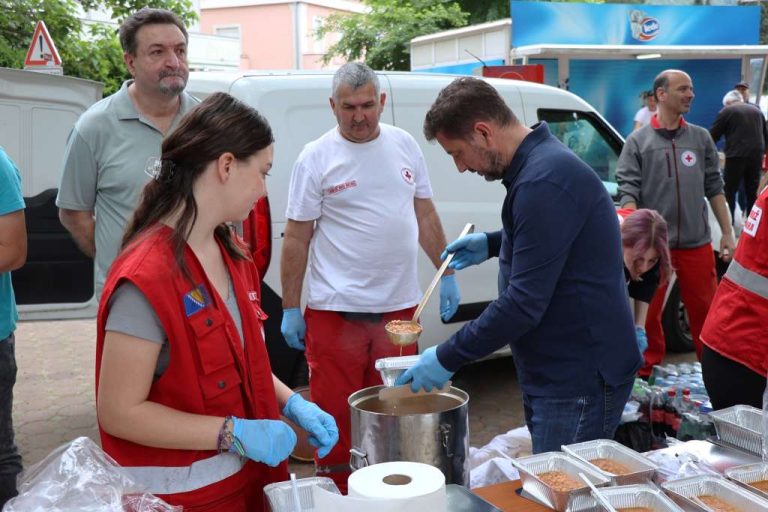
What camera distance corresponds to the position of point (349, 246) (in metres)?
3.76

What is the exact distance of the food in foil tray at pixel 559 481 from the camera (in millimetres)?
1975

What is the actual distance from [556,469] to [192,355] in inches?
39.7

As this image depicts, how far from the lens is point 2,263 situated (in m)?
2.79

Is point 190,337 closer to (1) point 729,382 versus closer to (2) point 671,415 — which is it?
(1) point 729,382

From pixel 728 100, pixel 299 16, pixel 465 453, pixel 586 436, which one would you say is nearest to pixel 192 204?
pixel 465 453

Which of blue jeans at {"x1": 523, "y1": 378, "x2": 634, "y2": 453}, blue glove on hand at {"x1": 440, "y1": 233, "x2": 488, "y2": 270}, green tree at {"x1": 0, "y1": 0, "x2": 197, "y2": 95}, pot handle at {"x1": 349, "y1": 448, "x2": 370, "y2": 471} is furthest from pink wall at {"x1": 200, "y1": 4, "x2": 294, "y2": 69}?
pot handle at {"x1": 349, "y1": 448, "x2": 370, "y2": 471}

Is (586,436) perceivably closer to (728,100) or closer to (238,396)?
(238,396)

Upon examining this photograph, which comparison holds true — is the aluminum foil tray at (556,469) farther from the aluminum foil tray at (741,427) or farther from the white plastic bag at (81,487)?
the white plastic bag at (81,487)

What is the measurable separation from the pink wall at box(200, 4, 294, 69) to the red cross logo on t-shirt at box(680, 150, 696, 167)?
3189 centimetres

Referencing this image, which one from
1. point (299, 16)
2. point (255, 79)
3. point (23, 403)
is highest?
point (299, 16)

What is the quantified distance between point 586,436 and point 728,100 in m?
10.3

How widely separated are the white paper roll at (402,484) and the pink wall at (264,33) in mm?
35217

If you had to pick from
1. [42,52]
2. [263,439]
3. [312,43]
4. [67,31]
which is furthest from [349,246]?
[312,43]

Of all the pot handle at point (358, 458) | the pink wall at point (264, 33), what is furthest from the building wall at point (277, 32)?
the pot handle at point (358, 458)
